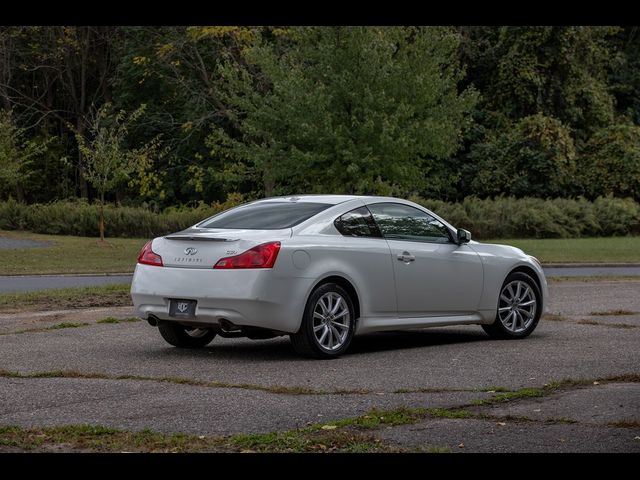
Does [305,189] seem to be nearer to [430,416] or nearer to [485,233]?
[485,233]

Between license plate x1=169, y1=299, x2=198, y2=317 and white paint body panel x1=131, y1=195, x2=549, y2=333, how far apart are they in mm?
54

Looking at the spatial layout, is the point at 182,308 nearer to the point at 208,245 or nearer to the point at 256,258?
the point at 208,245

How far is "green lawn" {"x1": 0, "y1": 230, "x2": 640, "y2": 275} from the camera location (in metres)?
28.5

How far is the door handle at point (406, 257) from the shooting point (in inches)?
470

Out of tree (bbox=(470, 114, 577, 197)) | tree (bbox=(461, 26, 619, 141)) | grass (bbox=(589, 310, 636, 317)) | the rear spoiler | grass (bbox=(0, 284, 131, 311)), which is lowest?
grass (bbox=(0, 284, 131, 311))

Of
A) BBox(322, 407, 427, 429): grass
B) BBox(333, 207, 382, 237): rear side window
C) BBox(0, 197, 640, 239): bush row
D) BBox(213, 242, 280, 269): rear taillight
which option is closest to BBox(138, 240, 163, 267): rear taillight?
BBox(213, 242, 280, 269): rear taillight

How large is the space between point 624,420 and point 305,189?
104 feet

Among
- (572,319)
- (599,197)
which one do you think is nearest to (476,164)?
(599,197)

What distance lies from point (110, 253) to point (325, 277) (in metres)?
23.5

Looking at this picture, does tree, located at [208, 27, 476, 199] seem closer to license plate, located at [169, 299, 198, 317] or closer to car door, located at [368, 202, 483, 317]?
car door, located at [368, 202, 483, 317]

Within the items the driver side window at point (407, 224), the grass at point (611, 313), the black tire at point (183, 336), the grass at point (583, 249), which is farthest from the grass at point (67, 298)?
the grass at point (583, 249)

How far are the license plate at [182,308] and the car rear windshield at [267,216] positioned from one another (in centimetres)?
94
